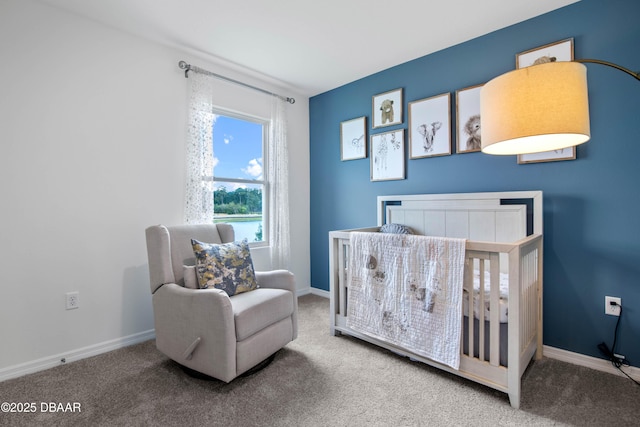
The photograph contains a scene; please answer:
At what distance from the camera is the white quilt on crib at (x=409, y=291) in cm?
176

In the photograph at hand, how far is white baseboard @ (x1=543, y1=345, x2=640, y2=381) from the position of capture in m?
1.83

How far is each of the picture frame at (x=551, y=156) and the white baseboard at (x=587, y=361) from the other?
130 cm

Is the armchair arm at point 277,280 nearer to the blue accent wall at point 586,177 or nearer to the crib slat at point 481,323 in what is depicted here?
the crib slat at point 481,323

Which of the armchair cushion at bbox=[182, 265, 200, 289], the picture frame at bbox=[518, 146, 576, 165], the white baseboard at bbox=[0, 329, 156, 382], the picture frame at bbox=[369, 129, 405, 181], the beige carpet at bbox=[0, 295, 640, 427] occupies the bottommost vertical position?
the beige carpet at bbox=[0, 295, 640, 427]

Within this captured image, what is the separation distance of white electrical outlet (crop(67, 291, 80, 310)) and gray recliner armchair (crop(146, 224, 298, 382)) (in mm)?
581

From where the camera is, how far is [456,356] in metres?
1.75

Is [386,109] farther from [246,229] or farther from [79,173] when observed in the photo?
[79,173]

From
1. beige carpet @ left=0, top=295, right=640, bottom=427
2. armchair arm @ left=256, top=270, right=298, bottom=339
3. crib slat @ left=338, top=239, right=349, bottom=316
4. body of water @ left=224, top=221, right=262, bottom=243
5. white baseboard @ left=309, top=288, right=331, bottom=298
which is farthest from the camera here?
white baseboard @ left=309, top=288, right=331, bottom=298

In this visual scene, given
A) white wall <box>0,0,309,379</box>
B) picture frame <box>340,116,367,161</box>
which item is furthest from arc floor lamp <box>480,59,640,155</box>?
white wall <box>0,0,309,379</box>

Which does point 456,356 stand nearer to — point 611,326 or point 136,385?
point 611,326

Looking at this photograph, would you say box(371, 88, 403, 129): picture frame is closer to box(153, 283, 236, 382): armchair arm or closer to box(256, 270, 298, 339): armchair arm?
box(256, 270, 298, 339): armchair arm

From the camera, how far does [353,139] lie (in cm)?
329

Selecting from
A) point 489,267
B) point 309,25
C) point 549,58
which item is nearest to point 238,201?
point 309,25

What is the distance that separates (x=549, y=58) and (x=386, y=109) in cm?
128
